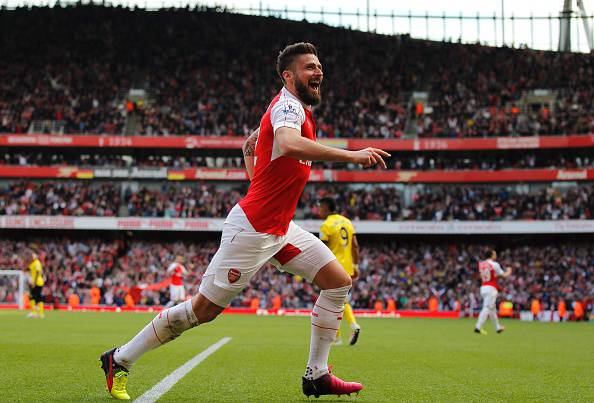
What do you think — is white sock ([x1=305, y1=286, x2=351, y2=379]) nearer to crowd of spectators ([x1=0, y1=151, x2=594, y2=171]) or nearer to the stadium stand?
the stadium stand

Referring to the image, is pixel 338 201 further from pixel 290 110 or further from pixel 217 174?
pixel 290 110

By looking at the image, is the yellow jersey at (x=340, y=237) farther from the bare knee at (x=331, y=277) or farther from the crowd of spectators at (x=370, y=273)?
the crowd of spectators at (x=370, y=273)

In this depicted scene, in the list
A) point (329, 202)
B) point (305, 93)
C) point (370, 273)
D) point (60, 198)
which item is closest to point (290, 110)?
point (305, 93)

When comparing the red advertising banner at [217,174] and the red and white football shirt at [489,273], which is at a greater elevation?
the red advertising banner at [217,174]

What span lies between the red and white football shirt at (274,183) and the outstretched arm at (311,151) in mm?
299

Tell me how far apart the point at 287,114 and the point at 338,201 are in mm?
42453

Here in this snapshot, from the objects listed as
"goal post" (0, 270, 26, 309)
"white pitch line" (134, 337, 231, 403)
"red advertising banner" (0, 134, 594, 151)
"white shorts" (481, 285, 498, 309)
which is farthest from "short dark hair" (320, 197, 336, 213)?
"red advertising banner" (0, 134, 594, 151)

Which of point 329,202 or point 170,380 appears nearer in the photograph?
point 170,380

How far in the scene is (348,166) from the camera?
4884cm

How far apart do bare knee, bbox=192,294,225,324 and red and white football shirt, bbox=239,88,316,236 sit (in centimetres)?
64

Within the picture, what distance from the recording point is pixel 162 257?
1751 inches

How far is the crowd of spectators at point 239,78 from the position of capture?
49125 mm

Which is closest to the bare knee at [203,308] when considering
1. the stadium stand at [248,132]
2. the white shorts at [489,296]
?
the white shorts at [489,296]

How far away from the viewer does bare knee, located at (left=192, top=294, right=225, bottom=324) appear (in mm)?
5738
